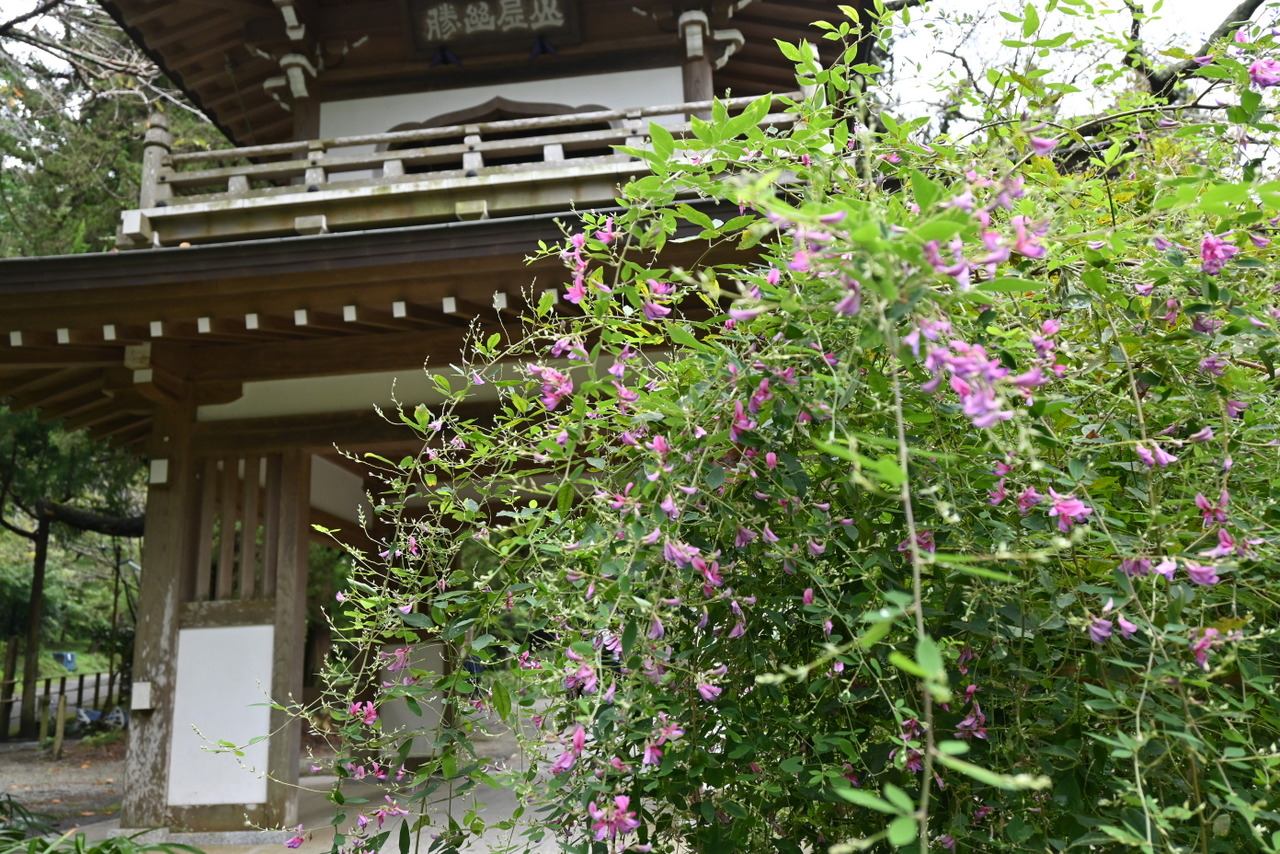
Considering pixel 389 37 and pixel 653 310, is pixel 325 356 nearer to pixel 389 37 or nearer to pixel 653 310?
pixel 389 37

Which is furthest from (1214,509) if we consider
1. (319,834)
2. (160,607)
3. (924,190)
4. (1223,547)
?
(160,607)

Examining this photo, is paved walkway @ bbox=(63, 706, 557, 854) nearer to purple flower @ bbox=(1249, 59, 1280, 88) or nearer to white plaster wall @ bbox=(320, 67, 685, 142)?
purple flower @ bbox=(1249, 59, 1280, 88)

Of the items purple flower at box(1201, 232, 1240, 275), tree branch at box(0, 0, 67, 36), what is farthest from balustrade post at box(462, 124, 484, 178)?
tree branch at box(0, 0, 67, 36)

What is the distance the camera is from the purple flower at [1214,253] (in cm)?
119

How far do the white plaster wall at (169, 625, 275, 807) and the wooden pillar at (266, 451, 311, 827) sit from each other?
61 mm

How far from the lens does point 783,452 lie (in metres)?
1.30

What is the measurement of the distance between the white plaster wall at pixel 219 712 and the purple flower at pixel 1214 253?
427 centimetres

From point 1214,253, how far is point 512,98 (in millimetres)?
5318

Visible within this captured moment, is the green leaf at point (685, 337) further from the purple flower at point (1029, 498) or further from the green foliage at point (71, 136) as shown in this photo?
the green foliage at point (71, 136)

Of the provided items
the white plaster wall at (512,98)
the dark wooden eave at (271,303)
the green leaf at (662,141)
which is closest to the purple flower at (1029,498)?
the green leaf at (662,141)

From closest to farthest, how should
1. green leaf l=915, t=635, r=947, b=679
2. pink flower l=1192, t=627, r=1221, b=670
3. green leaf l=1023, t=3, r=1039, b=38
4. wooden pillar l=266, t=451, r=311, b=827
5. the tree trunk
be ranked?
green leaf l=915, t=635, r=947, b=679
pink flower l=1192, t=627, r=1221, b=670
green leaf l=1023, t=3, r=1039, b=38
wooden pillar l=266, t=451, r=311, b=827
the tree trunk

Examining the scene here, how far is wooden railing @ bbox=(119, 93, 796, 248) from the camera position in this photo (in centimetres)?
484

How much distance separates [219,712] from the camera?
14.8 feet

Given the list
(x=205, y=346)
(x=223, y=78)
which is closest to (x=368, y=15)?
(x=223, y=78)
